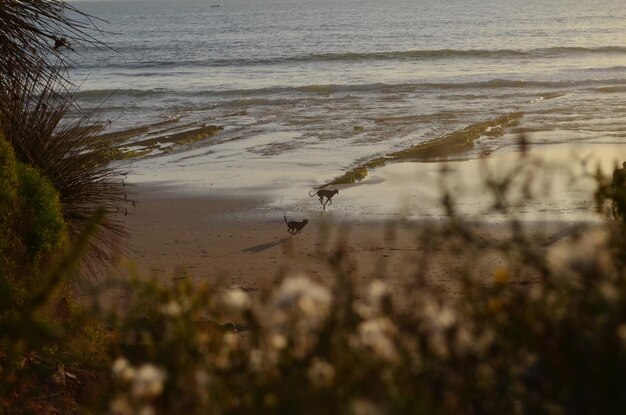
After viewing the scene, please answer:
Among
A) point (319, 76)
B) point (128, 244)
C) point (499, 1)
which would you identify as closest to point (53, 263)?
point (128, 244)

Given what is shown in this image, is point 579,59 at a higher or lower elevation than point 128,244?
higher

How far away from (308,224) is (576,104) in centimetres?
1350

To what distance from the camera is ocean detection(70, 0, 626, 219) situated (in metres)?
16.3

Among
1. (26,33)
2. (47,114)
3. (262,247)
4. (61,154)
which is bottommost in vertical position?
(262,247)

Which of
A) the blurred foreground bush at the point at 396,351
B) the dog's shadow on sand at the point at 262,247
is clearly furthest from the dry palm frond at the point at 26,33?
the dog's shadow on sand at the point at 262,247

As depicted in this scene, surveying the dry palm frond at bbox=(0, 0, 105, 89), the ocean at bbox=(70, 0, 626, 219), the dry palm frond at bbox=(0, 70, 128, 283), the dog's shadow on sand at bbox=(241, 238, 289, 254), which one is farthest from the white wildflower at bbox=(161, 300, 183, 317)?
the dog's shadow on sand at bbox=(241, 238, 289, 254)

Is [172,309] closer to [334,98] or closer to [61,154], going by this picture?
[61,154]

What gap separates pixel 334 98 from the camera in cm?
2659

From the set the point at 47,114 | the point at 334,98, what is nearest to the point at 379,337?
the point at 47,114

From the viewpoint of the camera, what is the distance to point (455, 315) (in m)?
1.92

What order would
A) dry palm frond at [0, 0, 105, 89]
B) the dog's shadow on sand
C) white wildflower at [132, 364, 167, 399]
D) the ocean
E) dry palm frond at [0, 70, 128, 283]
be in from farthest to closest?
the ocean → the dog's shadow on sand → dry palm frond at [0, 70, 128, 283] → dry palm frond at [0, 0, 105, 89] → white wildflower at [132, 364, 167, 399]

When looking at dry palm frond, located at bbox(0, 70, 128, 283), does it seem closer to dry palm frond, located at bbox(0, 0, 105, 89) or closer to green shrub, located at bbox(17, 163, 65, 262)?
dry palm frond, located at bbox(0, 0, 105, 89)

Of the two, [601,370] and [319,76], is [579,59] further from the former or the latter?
[601,370]

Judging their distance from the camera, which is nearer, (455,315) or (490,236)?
(455,315)
